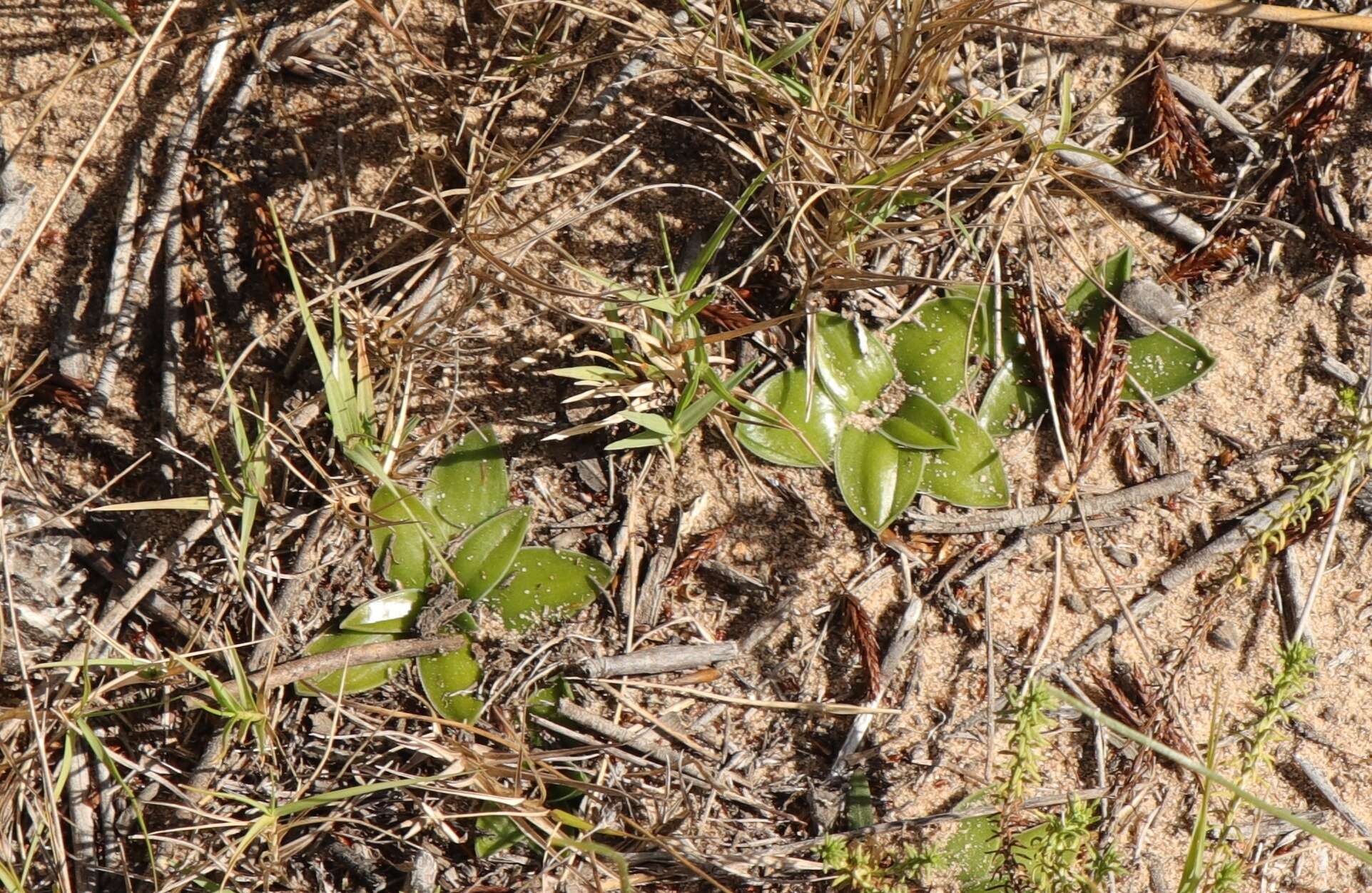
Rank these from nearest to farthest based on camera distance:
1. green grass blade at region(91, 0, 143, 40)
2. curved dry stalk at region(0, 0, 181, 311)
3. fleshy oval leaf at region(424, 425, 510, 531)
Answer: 1. green grass blade at region(91, 0, 143, 40)
2. curved dry stalk at region(0, 0, 181, 311)
3. fleshy oval leaf at region(424, 425, 510, 531)

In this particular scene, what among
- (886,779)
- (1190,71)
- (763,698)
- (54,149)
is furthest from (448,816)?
(1190,71)

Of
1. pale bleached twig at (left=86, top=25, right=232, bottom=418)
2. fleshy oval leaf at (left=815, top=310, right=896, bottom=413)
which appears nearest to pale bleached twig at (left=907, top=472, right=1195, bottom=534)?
fleshy oval leaf at (left=815, top=310, right=896, bottom=413)

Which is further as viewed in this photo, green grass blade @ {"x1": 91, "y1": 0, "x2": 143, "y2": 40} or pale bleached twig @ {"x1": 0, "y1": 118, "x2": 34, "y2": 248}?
pale bleached twig @ {"x1": 0, "y1": 118, "x2": 34, "y2": 248}

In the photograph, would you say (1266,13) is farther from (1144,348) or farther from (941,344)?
(941,344)

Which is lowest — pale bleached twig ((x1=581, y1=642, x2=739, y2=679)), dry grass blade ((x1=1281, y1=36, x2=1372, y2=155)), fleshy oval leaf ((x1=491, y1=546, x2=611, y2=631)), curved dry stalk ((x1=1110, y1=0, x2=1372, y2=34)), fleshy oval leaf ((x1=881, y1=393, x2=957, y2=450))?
pale bleached twig ((x1=581, y1=642, x2=739, y2=679))

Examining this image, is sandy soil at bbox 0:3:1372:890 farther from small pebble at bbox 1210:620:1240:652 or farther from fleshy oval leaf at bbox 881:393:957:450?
fleshy oval leaf at bbox 881:393:957:450

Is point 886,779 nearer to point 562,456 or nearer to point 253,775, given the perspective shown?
point 562,456
